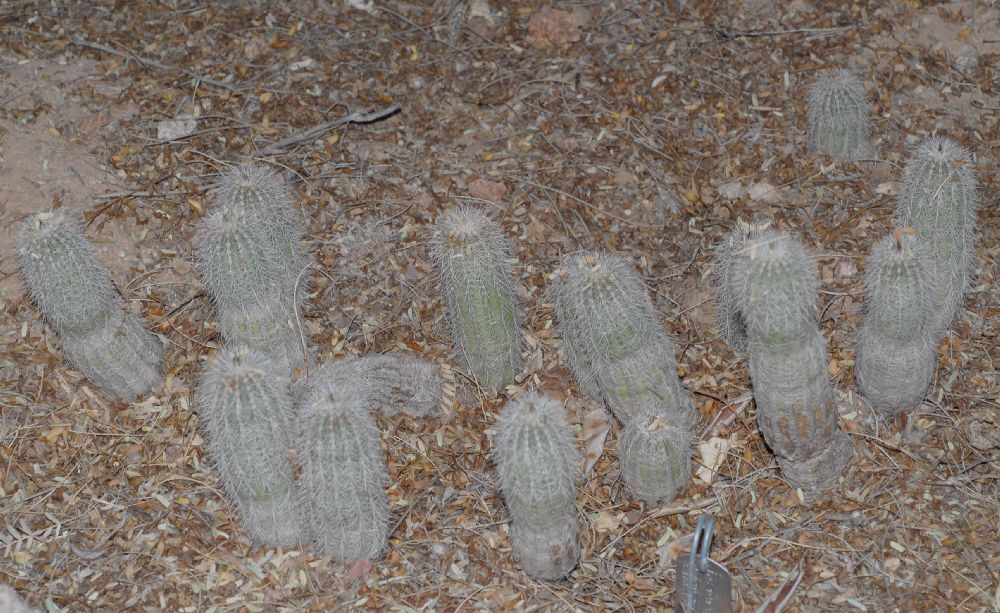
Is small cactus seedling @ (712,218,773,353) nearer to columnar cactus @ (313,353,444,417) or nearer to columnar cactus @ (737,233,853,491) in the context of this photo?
columnar cactus @ (737,233,853,491)

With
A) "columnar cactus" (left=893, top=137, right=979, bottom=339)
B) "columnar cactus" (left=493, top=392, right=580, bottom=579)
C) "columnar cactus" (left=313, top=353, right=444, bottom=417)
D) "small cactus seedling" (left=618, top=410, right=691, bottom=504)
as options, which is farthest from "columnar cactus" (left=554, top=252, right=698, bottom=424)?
"columnar cactus" (left=893, top=137, right=979, bottom=339)

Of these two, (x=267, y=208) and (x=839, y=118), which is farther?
(x=839, y=118)

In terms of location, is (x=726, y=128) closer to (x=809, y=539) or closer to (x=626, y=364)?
(x=626, y=364)

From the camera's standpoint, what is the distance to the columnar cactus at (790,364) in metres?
3.53

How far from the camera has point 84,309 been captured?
4285 mm

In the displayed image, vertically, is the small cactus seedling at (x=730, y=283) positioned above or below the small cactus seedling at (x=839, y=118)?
below

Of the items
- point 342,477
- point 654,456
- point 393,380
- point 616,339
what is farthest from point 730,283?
point 342,477

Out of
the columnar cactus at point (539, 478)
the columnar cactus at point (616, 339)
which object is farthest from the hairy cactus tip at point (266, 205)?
the columnar cactus at point (539, 478)

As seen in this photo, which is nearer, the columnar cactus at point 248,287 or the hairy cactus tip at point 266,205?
the columnar cactus at point 248,287

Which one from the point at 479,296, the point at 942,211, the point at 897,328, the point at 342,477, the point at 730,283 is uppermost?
the point at 942,211

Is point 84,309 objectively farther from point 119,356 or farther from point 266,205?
point 266,205

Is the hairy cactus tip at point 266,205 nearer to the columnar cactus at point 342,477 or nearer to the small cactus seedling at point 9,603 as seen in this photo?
the columnar cactus at point 342,477

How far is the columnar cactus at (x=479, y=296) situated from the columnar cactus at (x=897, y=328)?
154 centimetres

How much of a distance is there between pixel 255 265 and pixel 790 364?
224cm
